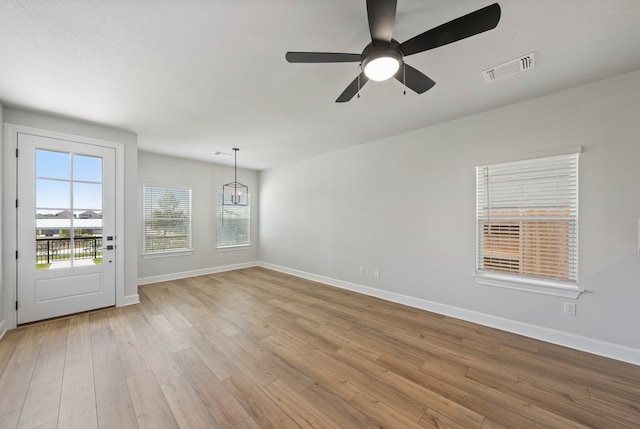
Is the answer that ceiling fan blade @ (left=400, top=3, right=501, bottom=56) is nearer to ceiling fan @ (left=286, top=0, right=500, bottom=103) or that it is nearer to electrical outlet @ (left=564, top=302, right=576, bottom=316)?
ceiling fan @ (left=286, top=0, right=500, bottom=103)

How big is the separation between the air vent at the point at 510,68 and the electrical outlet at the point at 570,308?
247cm

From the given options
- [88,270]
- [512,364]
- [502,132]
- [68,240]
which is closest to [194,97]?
[68,240]

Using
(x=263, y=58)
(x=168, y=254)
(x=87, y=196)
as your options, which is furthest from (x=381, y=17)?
(x=168, y=254)

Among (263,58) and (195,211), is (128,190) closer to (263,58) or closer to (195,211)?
(195,211)

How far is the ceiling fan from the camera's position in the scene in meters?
1.27

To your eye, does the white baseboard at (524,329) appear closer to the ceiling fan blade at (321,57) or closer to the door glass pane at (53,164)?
the ceiling fan blade at (321,57)

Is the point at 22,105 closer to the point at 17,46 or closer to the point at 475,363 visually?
the point at 17,46

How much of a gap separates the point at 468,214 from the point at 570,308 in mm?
1401

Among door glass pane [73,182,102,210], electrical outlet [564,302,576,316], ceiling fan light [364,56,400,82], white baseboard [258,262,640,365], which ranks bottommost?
white baseboard [258,262,640,365]

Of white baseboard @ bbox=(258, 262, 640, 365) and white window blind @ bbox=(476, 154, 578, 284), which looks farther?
white window blind @ bbox=(476, 154, 578, 284)

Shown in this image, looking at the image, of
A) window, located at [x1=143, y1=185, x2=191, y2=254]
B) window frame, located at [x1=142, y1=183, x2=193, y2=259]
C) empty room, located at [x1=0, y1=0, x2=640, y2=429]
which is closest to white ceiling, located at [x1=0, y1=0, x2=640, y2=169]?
empty room, located at [x1=0, y1=0, x2=640, y2=429]

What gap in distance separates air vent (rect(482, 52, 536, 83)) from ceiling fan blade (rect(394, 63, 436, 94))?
893 mm

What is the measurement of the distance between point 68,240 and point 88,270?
50cm

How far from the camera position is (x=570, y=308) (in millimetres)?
2590
